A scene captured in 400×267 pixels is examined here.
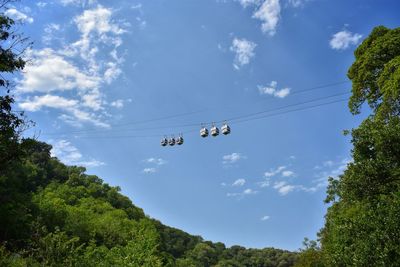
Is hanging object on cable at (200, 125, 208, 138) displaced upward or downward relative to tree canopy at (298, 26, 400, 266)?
upward

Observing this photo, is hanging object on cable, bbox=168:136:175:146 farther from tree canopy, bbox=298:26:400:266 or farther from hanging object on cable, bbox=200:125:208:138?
tree canopy, bbox=298:26:400:266

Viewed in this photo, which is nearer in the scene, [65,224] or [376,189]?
[376,189]

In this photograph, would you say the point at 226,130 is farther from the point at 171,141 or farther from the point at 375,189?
the point at 375,189

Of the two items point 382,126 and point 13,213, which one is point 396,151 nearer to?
point 382,126

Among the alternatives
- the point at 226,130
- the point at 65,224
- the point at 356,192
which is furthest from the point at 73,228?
the point at 356,192

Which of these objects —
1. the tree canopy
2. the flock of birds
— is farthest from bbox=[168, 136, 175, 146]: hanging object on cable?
the tree canopy

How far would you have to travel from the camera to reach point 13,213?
4634cm

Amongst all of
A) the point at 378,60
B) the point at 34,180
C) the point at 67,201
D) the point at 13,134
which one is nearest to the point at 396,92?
the point at 378,60

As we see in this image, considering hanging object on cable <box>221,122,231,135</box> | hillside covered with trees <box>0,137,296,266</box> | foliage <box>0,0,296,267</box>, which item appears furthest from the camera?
hanging object on cable <box>221,122,231,135</box>

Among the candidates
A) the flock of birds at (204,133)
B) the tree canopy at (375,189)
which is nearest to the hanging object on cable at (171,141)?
the flock of birds at (204,133)

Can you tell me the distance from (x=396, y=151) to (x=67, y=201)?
76763 mm

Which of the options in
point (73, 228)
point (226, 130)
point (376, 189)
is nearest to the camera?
point (376, 189)

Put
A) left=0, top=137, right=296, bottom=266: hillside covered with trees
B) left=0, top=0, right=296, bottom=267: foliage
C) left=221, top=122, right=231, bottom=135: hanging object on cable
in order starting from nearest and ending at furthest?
left=0, top=0, right=296, bottom=267: foliage
left=0, top=137, right=296, bottom=266: hillside covered with trees
left=221, top=122, right=231, bottom=135: hanging object on cable

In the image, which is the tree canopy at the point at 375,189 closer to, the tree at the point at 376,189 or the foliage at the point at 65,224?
the tree at the point at 376,189
